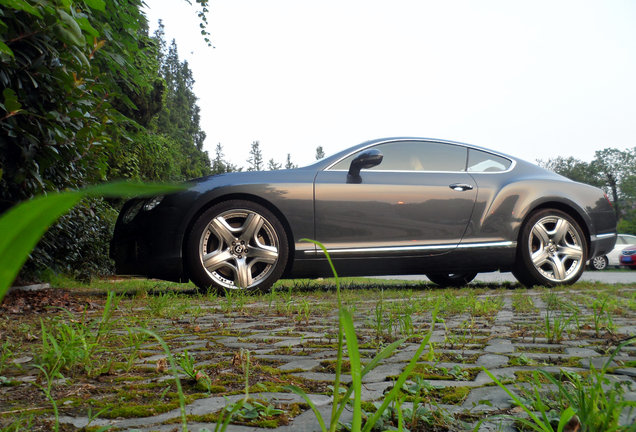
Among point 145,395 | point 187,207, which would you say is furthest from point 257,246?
point 145,395

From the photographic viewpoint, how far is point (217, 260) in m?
4.78

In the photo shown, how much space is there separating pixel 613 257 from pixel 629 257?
1349 mm

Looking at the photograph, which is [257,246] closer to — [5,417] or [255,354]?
[255,354]

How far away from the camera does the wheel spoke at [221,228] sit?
4.80 meters

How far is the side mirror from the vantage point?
5.11m

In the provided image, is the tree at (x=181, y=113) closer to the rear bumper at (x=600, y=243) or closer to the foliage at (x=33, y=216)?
the rear bumper at (x=600, y=243)

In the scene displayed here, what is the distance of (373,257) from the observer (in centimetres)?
527

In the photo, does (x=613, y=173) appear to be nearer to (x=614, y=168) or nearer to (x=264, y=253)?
(x=614, y=168)

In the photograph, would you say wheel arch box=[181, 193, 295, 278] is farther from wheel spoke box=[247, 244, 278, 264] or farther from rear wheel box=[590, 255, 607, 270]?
rear wheel box=[590, 255, 607, 270]

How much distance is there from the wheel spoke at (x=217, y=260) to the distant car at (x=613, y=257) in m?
21.3

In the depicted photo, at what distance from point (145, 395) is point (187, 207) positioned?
11.2 ft

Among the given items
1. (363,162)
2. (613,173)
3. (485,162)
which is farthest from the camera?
(613,173)

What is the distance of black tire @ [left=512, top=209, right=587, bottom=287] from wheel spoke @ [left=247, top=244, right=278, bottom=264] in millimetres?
2759

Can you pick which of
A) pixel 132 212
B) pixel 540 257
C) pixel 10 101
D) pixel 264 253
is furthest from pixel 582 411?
pixel 540 257
